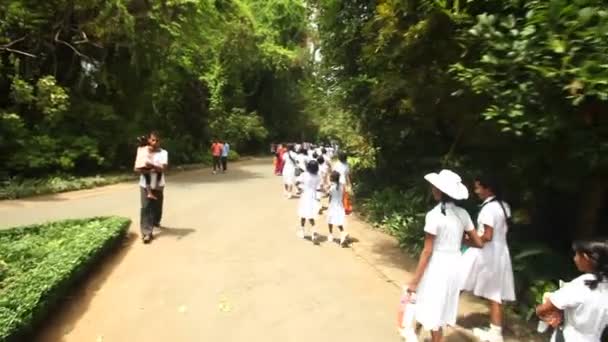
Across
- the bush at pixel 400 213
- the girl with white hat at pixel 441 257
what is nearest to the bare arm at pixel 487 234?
the girl with white hat at pixel 441 257

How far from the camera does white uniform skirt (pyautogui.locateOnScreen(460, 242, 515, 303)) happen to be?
5.16m

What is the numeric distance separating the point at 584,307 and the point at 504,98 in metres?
2.13

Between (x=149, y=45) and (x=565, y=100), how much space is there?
17940 mm

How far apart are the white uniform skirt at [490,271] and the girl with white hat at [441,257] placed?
632 mm

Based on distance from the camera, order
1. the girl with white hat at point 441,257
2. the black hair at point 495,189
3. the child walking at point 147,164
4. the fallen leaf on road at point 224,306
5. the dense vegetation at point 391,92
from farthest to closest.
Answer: the child walking at point 147,164
the fallen leaf on road at point 224,306
the black hair at point 495,189
the dense vegetation at point 391,92
the girl with white hat at point 441,257

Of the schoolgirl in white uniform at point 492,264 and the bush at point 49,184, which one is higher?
the schoolgirl in white uniform at point 492,264

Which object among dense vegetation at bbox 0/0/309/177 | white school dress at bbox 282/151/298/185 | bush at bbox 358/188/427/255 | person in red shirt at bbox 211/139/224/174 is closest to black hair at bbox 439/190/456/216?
bush at bbox 358/188/427/255

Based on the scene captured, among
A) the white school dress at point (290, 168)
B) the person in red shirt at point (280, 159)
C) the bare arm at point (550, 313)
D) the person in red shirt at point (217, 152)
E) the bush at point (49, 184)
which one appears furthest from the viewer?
the person in red shirt at point (217, 152)

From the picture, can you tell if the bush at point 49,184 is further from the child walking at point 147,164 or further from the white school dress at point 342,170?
the white school dress at point 342,170

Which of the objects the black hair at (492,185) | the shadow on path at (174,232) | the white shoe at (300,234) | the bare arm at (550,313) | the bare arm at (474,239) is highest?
the black hair at (492,185)

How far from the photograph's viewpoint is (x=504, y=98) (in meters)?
4.77

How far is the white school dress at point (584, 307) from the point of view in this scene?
328 cm

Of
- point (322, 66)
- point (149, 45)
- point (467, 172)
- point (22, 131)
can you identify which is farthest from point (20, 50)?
point (467, 172)

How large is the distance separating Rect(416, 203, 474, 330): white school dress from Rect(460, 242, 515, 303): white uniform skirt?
2.15ft
